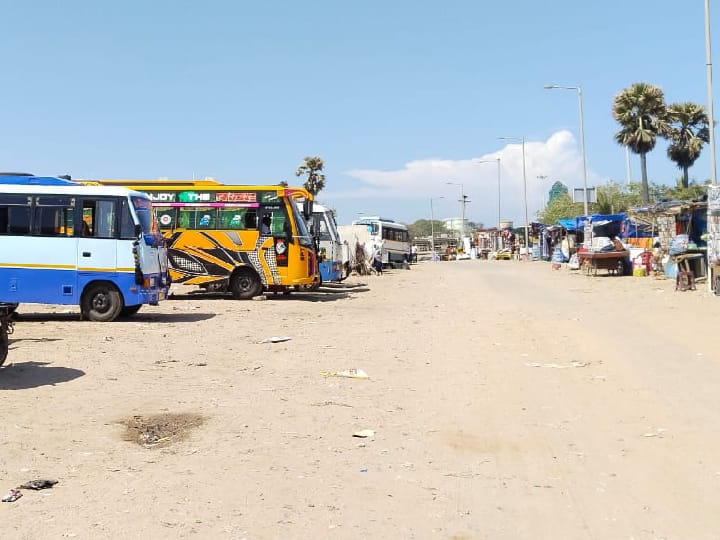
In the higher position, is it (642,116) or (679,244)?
(642,116)

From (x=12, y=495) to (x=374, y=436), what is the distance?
2.91 metres

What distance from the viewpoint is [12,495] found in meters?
4.86

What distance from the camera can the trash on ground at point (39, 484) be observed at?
5047mm

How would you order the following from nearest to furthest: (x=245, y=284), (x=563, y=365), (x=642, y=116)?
(x=563, y=365) < (x=245, y=284) < (x=642, y=116)

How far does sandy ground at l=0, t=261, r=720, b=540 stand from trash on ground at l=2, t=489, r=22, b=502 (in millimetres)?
70

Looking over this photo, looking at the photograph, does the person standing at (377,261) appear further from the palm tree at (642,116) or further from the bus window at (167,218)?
the bus window at (167,218)

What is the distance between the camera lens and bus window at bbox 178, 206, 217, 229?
68.0ft

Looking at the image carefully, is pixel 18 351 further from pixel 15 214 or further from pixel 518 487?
pixel 518 487

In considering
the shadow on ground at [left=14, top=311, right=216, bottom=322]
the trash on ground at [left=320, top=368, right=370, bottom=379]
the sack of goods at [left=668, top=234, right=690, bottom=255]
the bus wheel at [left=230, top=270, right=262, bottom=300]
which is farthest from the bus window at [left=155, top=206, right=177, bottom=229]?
the sack of goods at [left=668, top=234, right=690, bottom=255]

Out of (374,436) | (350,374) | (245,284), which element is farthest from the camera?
(245,284)

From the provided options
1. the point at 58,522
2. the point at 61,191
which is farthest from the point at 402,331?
the point at 58,522

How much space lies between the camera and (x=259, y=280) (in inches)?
823

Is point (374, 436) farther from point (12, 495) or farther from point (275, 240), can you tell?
point (275, 240)

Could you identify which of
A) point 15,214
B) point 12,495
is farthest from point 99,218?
point 12,495
